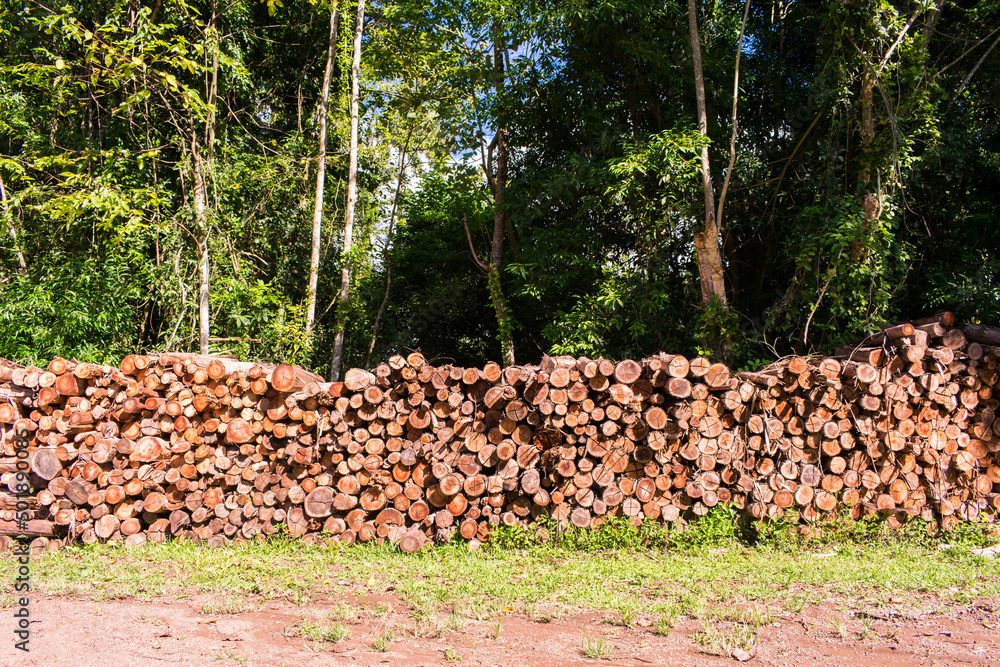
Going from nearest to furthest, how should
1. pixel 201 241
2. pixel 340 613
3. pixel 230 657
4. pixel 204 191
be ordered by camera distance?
pixel 230 657 < pixel 340 613 < pixel 201 241 < pixel 204 191

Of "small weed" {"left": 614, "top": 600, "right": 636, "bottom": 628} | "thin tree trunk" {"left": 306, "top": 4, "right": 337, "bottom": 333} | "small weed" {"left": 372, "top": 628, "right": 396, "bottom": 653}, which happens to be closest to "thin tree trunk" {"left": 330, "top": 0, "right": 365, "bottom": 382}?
"thin tree trunk" {"left": 306, "top": 4, "right": 337, "bottom": 333}

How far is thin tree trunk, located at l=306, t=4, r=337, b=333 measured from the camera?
11500 mm

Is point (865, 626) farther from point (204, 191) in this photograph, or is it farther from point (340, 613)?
point (204, 191)

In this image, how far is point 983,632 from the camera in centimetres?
371

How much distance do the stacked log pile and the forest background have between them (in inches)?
96.3

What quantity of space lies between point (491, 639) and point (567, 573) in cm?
123

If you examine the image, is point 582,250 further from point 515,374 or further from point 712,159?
point 515,374

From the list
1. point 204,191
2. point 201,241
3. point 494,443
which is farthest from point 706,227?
point 204,191

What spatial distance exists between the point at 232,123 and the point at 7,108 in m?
3.33

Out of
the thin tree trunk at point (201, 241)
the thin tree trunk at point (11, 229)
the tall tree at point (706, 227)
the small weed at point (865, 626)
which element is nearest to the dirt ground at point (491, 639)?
the small weed at point (865, 626)

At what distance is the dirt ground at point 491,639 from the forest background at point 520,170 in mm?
4730

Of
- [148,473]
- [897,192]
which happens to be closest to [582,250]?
[897,192]

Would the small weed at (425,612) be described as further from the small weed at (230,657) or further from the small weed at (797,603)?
the small weed at (797,603)

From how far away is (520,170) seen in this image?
→ 11625mm
